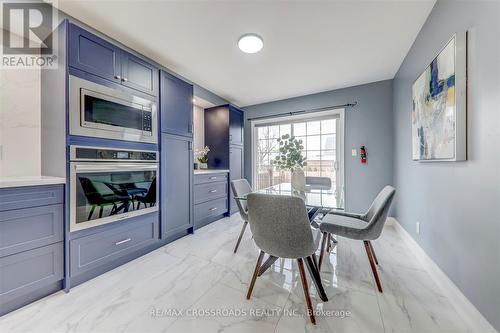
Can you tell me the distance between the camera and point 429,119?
1.67 m

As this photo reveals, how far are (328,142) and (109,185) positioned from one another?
3.43 meters

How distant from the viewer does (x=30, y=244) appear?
1.36 meters

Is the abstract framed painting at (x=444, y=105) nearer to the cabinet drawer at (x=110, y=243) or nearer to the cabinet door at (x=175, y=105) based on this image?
the cabinet door at (x=175, y=105)

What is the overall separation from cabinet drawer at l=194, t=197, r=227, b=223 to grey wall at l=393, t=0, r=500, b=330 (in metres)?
2.74

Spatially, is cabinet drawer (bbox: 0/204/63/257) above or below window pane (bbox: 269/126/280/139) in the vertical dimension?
below

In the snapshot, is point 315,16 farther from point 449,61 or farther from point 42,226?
point 42,226

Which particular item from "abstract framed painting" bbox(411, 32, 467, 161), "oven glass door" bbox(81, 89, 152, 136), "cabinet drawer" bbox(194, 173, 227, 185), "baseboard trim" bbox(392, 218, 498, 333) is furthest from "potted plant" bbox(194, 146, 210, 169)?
"baseboard trim" bbox(392, 218, 498, 333)

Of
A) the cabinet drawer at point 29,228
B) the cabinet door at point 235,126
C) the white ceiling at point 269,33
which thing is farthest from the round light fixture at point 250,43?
the cabinet drawer at point 29,228

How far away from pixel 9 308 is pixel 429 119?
362 cm

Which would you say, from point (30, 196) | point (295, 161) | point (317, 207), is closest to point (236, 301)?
point (317, 207)

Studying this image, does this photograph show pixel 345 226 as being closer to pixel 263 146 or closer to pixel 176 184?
pixel 176 184

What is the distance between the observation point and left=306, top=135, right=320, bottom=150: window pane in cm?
367

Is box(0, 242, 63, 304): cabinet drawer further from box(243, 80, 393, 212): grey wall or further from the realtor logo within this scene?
box(243, 80, 393, 212): grey wall

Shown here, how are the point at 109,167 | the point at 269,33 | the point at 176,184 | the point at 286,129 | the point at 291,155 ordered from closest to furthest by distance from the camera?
the point at 109,167
the point at 269,33
the point at 291,155
the point at 176,184
the point at 286,129
